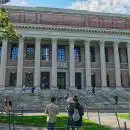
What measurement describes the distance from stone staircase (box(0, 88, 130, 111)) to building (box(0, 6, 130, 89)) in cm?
225

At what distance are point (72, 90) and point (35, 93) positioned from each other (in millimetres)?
7321

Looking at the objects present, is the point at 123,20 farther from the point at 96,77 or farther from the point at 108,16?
the point at 96,77

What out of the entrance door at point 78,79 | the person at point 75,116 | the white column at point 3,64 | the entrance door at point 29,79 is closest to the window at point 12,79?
the entrance door at point 29,79

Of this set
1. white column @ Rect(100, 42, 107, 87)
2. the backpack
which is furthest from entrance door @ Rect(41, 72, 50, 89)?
the backpack

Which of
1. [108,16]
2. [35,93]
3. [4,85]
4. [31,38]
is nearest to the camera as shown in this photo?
[35,93]

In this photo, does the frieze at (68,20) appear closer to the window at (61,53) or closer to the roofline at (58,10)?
the roofline at (58,10)

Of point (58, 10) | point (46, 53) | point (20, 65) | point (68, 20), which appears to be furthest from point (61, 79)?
point (58, 10)

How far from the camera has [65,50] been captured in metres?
52.0

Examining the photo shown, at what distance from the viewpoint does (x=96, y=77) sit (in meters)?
51.7

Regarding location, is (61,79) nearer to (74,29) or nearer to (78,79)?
(78,79)

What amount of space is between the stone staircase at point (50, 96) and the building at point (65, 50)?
2.25m

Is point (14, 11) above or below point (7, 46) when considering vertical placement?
above

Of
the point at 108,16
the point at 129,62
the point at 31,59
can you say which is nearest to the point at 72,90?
the point at 31,59

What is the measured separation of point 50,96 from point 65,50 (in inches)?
563
